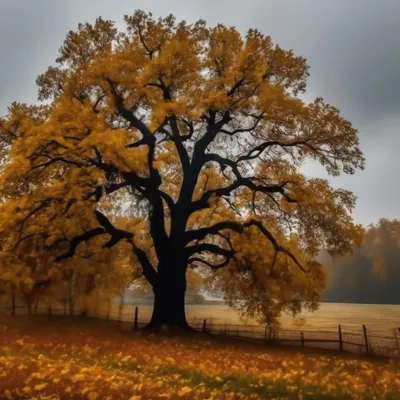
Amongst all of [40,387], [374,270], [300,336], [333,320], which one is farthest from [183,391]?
[374,270]

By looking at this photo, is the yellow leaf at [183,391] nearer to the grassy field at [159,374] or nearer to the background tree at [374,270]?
the grassy field at [159,374]

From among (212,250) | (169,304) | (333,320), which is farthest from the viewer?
(333,320)

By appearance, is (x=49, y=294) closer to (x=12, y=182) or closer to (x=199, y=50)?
(x=12, y=182)

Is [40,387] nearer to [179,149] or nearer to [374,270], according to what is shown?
[179,149]

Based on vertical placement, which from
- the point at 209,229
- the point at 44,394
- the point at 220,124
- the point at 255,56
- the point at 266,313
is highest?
the point at 255,56

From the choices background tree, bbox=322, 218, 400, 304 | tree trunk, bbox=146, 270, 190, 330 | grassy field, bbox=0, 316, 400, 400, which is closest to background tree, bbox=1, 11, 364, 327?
tree trunk, bbox=146, 270, 190, 330

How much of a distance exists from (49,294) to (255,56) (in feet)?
45.0

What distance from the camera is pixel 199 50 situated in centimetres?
2084

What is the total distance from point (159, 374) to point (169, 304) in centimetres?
1159

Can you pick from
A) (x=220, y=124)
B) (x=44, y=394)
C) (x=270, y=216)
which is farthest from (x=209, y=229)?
(x=44, y=394)

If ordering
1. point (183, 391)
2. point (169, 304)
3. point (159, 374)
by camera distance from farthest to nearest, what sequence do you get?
1. point (169, 304)
2. point (159, 374)
3. point (183, 391)

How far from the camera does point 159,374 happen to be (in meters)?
9.79

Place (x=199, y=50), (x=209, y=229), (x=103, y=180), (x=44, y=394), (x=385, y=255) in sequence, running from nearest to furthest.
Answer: (x=44, y=394) < (x=103, y=180) < (x=199, y=50) < (x=209, y=229) < (x=385, y=255)

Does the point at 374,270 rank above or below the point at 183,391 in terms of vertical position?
above
